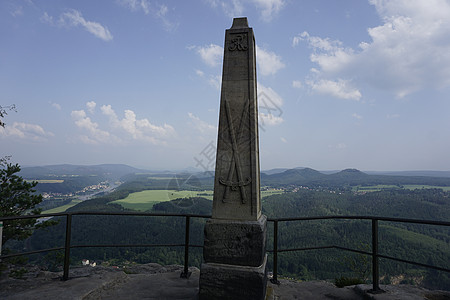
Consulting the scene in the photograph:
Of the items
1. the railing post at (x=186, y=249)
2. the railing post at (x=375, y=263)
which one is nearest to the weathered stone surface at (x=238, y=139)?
the railing post at (x=186, y=249)

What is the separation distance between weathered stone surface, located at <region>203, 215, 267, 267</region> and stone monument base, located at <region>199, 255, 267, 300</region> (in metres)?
0.08

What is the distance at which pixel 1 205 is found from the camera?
838cm

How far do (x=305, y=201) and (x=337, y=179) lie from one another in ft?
98.0

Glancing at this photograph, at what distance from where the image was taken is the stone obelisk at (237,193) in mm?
2965

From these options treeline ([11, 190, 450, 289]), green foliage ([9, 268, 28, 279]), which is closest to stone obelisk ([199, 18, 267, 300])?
green foliage ([9, 268, 28, 279])

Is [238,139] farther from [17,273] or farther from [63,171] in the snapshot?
[63,171]

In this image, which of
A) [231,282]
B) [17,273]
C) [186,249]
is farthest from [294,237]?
[231,282]

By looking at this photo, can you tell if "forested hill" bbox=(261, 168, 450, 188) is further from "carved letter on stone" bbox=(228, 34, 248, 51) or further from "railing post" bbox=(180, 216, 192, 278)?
"carved letter on stone" bbox=(228, 34, 248, 51)

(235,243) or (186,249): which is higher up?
(235,243)

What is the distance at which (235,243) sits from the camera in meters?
3.06

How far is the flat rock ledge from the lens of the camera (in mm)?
3355

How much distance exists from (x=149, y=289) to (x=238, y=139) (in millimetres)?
2634

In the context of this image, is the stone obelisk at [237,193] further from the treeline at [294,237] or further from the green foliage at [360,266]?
the treeline at [294,237]

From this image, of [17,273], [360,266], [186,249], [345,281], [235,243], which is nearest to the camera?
[235,243]
